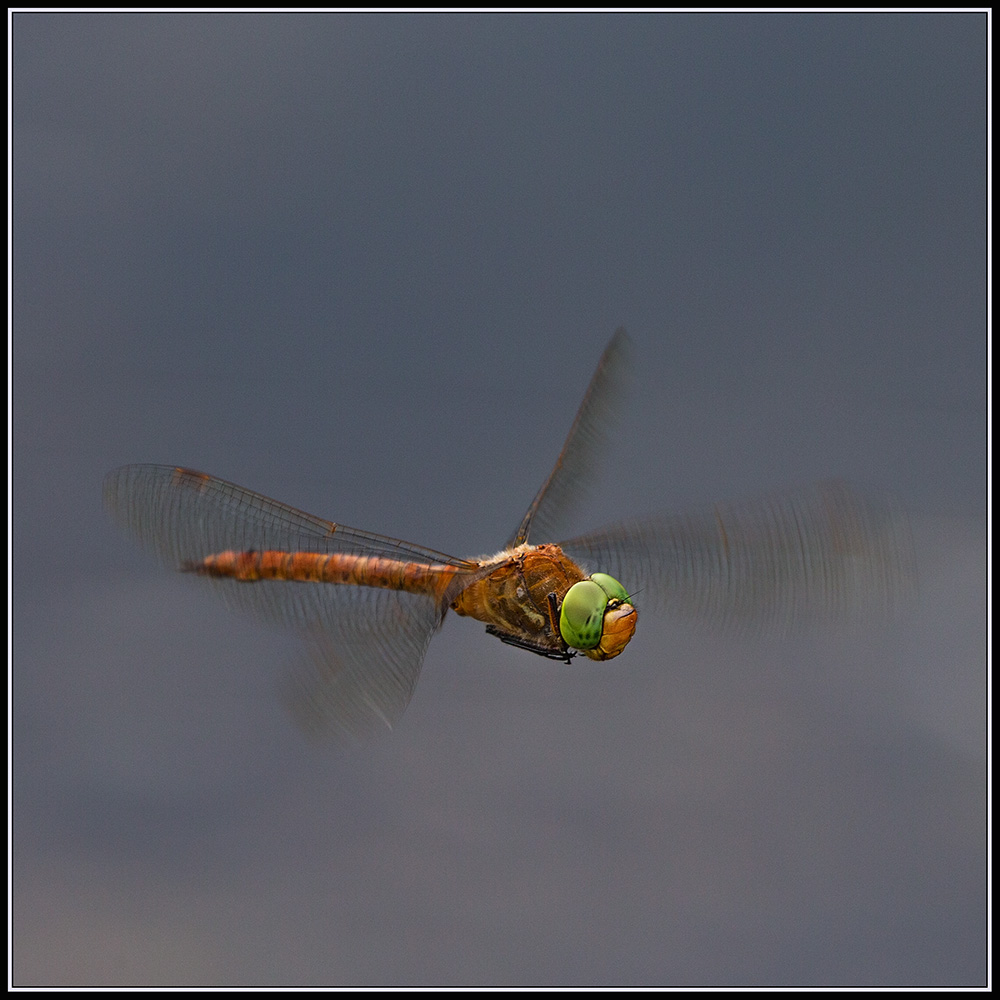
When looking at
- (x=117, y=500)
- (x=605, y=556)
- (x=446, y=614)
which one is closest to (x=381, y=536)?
(x=446, y=614)

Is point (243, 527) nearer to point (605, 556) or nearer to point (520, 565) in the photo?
point (520, 565)

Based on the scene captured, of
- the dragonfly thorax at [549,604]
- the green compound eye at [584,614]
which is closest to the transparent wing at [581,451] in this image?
the dragonfly thorax at [549,604]

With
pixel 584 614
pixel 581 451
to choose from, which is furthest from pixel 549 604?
pixel 581 451

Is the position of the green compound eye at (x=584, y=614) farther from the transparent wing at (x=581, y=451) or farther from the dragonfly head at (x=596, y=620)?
the transparent wing at (x=581, y=451)

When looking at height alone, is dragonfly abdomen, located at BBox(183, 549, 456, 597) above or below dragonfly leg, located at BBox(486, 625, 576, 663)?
above

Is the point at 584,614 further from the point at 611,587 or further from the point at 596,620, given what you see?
the point at 611,587

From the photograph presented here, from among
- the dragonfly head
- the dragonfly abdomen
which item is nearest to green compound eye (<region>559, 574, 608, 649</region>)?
the dragonfly head

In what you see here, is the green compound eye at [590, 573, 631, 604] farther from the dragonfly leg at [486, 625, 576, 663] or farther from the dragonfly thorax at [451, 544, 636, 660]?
the dragonfly leg at [486, 625, 576, 663]

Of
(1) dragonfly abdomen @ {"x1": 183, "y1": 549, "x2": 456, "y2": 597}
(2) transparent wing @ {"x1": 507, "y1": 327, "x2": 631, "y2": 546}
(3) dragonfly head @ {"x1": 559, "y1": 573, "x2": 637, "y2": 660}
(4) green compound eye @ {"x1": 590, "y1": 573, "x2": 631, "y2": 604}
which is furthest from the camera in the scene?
(2) transparent wing @ {"x1": 507, "y1": 327, "x2": 631, "y2": 546}
